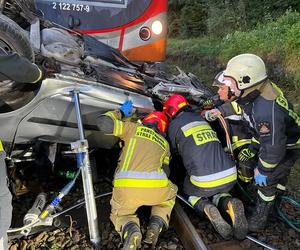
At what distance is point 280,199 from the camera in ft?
13.6

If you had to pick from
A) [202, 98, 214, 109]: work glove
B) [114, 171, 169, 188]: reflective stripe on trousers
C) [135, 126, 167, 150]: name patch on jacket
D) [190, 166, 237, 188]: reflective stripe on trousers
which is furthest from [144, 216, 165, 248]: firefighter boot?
[202, 98, 214, 109]: work glove

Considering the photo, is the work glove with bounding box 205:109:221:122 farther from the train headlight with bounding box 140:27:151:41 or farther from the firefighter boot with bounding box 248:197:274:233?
the train headlight with bounding box 140:27:151:41

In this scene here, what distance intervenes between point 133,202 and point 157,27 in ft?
12.1

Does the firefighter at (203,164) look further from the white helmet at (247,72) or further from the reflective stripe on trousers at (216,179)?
the white helmet at (247,72)

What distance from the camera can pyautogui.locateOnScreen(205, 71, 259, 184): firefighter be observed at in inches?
158

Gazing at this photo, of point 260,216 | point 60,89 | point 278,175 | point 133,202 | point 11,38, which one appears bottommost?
point 260,216

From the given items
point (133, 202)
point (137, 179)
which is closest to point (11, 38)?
point (137, 179)

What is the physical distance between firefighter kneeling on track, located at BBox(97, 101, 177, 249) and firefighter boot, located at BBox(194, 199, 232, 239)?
29cm

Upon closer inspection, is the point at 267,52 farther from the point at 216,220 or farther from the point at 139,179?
the point at 139,179

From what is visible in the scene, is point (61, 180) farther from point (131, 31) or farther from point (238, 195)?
point (131, 31)

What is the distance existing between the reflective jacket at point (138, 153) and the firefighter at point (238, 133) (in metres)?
0.74

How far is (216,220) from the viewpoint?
3.62 meters

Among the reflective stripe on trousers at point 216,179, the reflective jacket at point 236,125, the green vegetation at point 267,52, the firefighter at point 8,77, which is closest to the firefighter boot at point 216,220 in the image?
the reflective stripe on trousers at point 216,179

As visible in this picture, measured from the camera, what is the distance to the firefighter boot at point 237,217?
355cm
